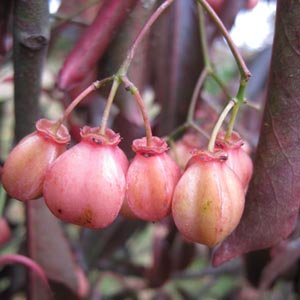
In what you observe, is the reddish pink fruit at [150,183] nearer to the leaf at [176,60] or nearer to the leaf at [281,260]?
the leaf at [176,60]

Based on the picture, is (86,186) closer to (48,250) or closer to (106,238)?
(48,250)

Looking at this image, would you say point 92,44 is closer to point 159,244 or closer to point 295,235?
point 295,235

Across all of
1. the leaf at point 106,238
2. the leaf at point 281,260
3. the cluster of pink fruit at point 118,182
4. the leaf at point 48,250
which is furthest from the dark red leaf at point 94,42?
the leaf at point 106,238

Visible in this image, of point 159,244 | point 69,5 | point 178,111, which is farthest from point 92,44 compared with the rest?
point 159,244

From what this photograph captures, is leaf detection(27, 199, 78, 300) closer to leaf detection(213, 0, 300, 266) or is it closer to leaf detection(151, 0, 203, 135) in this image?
leaf detection(151, 0, 203, 135)

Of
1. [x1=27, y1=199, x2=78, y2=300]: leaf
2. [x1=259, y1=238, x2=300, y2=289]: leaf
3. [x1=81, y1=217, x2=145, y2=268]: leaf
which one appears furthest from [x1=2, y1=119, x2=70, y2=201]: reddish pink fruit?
[x1=81, y1=217, x2=145, y2=268]: leaf

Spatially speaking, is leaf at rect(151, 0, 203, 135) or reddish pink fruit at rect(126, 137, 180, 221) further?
leaf at rect(151, 0, 203, 135)

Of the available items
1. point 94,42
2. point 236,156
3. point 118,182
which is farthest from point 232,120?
point 94,42
